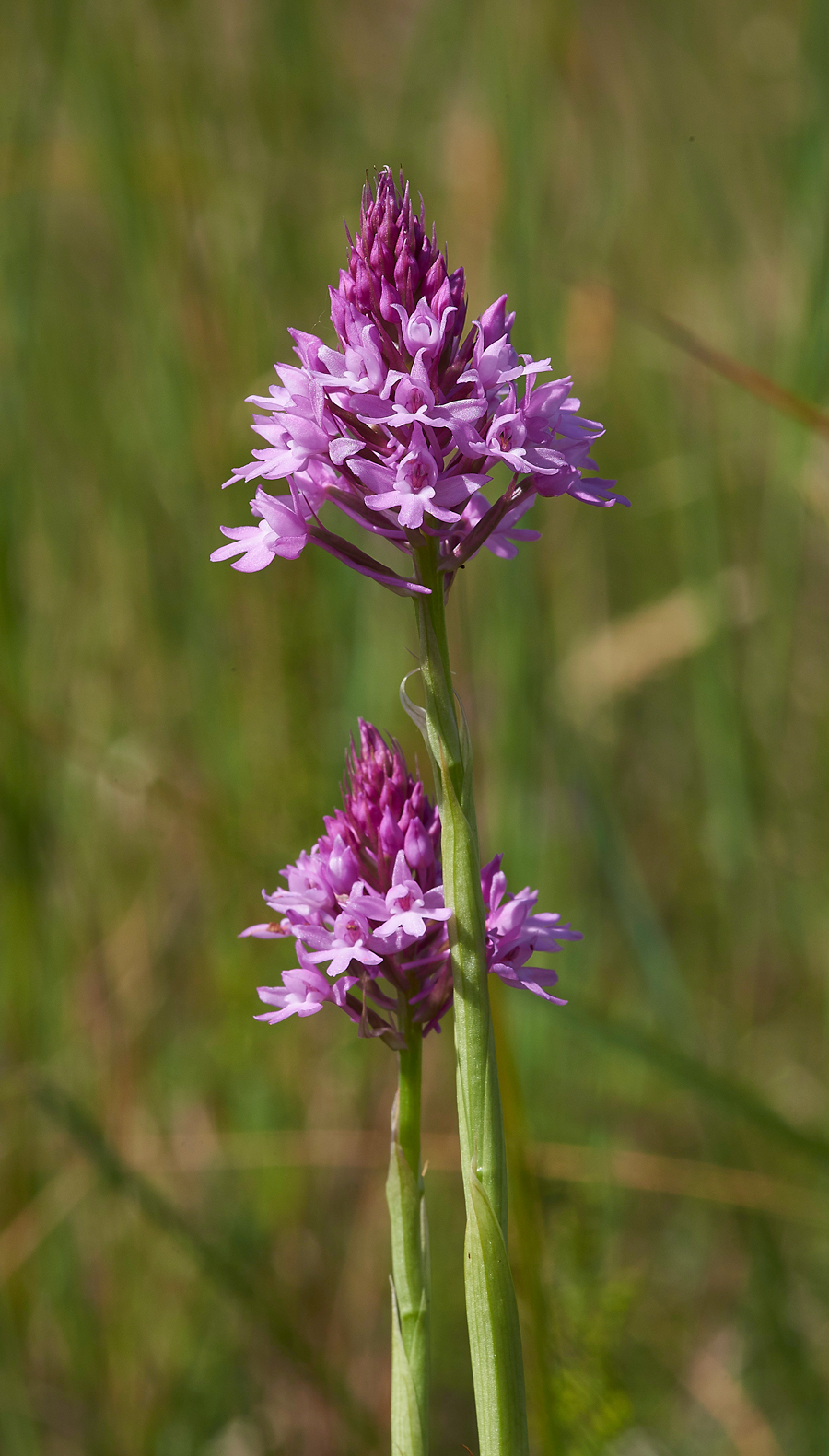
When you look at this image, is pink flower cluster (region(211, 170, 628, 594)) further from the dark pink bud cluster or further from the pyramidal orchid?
the pyramidal orchid

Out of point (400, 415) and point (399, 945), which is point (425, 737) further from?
point (400, 415)

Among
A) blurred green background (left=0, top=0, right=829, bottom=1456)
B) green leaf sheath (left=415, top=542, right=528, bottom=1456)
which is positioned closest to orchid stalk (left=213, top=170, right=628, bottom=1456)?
green leaf sheath (left=415, top=542, right=528, bottom=1456)

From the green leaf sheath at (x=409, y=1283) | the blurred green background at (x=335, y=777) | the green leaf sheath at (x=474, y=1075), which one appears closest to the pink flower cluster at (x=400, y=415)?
the green leaf sheath at (x=474, y=1075)

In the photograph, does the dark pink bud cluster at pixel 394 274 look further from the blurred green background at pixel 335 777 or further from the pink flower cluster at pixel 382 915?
the blurred green background at pixel 335 777

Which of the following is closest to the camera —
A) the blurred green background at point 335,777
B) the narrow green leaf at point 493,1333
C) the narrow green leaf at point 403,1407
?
the narrow green leaf at point 493,1333

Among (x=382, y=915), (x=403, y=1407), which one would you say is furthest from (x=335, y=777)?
(x=403, y=1407)

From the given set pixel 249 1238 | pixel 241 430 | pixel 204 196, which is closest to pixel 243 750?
pixel 241 430

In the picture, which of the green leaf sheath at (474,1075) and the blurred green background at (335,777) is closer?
the green leaf sheath at (474,1075)

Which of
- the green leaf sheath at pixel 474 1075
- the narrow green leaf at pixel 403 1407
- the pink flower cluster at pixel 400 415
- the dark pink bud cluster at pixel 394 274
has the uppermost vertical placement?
the dark pink bud cluster at pixel 394 274
